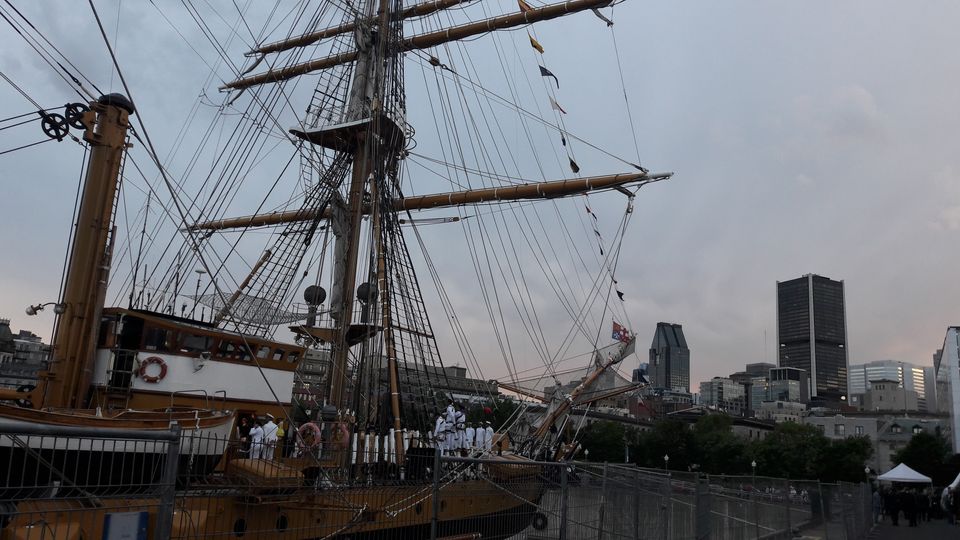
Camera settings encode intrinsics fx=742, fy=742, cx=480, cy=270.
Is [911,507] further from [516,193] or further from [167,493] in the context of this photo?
[167,493]

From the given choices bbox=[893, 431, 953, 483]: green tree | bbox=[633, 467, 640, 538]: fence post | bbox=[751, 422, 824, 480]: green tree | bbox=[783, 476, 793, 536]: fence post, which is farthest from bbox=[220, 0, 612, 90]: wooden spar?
bbox=[751, 422, 824, 480]: green tree

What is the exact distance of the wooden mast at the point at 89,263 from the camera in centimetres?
1195

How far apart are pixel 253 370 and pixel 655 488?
28.8 feet

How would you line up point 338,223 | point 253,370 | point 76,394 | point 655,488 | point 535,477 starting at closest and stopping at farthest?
point 535,477 < point 655,488 < point 76,394 < point 253,370 < point 338,223

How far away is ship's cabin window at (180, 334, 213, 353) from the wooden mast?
1.81m

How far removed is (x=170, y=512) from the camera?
4824mm

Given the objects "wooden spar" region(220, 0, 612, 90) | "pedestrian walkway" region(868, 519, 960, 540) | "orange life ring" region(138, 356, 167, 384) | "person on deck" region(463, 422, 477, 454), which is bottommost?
"pedestrian walkway" region(868, 519, 960, 540)

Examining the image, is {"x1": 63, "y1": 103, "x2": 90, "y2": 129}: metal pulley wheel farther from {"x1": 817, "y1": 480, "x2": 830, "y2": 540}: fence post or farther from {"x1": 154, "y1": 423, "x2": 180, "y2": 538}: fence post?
{"x1": 817, "y1": 480, "x2": 830, "y2": 540}: fence post

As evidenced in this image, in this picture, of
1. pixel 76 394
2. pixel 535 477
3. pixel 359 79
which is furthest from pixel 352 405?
pixel 359 79

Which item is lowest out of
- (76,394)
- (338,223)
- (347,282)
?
(76,394)

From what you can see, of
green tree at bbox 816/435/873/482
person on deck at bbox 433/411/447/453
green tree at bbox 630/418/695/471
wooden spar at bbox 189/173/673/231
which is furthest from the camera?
green tree at bbox 630/418/695/471

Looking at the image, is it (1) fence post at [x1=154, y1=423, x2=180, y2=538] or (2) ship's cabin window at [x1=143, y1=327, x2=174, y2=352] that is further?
(2) ship's cabin window at [x1=143, y1=327, x2=174, y2=352]

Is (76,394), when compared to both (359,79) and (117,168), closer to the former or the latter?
(117,168)

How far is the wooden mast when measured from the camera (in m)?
11.9
